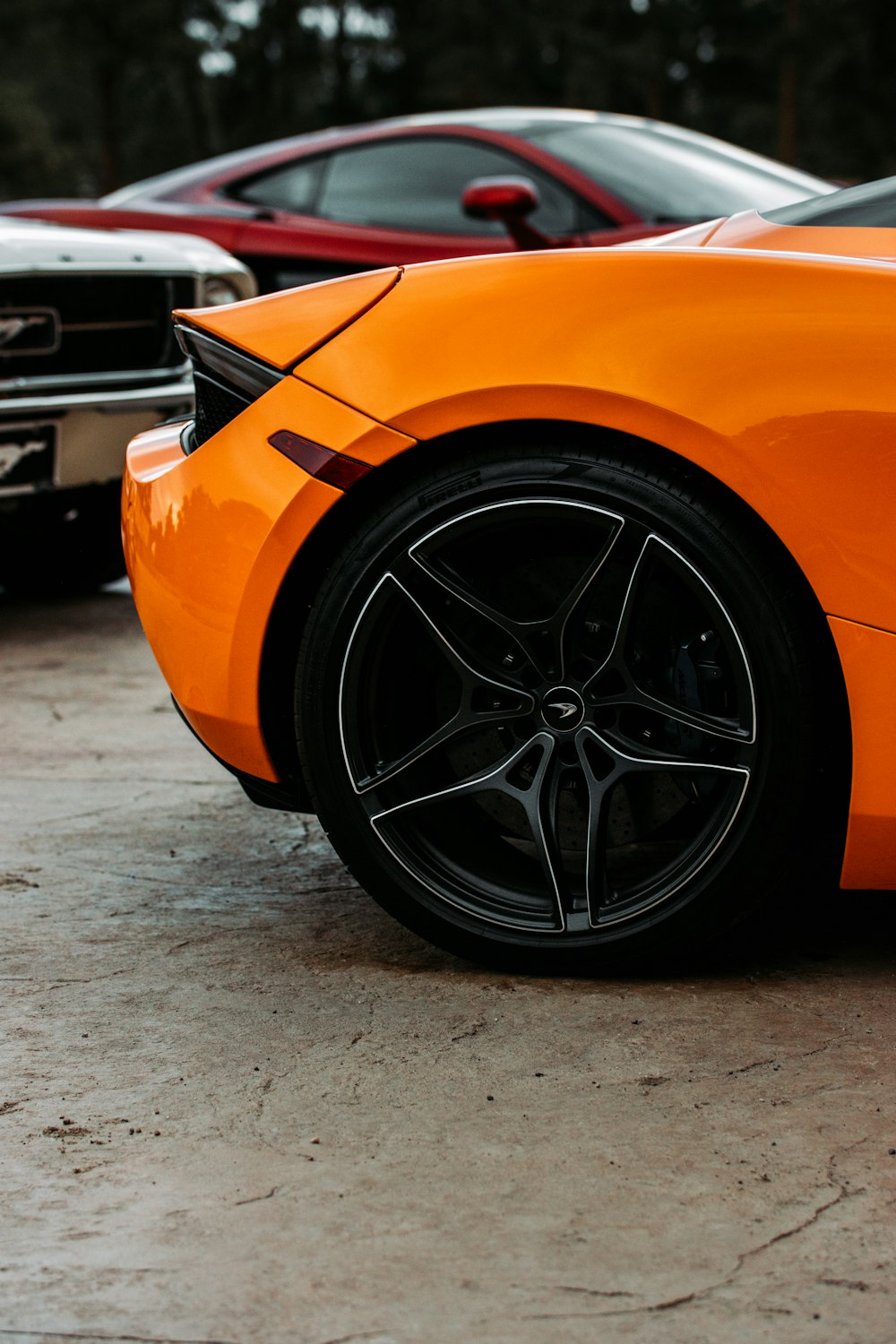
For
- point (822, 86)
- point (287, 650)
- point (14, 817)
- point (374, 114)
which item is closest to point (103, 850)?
point (14, 817)

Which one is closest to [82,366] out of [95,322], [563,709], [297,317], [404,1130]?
[95,322]

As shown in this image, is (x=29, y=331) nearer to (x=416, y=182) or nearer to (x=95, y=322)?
(x=95, y=322)

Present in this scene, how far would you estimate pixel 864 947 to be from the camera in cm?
248

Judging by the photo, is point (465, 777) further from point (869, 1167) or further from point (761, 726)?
point (869, 1167)

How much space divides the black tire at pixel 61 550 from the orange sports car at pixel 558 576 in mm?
2889

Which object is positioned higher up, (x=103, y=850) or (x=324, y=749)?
(x=324, y=749)

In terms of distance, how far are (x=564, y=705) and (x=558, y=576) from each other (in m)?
0.24

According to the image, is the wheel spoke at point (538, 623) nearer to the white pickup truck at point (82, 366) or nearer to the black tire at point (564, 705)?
the black tire at point (564, 705)

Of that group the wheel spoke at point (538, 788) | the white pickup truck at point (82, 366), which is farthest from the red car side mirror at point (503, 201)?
the wheel spoke at point (538, 788)

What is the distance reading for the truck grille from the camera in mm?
4715

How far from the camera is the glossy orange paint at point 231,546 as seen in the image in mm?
2346

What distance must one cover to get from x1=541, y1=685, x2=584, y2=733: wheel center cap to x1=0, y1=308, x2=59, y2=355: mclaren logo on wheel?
299cm

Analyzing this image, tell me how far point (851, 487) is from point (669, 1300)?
3.62 feet

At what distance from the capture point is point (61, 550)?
5.51 m
